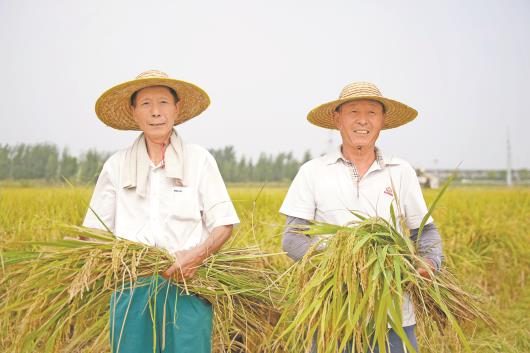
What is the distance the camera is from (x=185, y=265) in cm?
203

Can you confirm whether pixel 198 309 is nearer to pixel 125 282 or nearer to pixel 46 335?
pixel 125 282

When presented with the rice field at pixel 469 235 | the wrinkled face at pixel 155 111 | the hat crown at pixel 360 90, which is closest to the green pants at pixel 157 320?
the wrinkled face at pixel 155 111

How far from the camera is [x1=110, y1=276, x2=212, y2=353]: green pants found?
2002 millimetres

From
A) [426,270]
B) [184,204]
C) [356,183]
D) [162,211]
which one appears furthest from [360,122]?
[162,211]

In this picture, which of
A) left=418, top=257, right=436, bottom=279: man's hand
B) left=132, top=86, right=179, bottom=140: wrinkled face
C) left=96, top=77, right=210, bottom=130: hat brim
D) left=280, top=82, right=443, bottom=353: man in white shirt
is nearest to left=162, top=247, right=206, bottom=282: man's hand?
left=280, top=82, right=443, bottom=353: man in white shirt

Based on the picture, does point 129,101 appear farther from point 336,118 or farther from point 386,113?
point 386,113

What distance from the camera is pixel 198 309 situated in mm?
2090

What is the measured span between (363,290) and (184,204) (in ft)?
2.76

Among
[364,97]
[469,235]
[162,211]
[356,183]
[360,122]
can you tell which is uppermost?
[364,97]

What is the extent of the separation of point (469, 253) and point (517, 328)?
128cm

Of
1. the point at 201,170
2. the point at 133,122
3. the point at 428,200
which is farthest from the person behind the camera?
the point at 428,200

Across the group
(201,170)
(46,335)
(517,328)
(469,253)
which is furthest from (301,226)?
(469,253)

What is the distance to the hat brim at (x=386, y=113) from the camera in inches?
87.6

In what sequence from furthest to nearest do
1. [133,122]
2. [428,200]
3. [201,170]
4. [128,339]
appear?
[428,200], [133,122], [201,170], [128,339]
